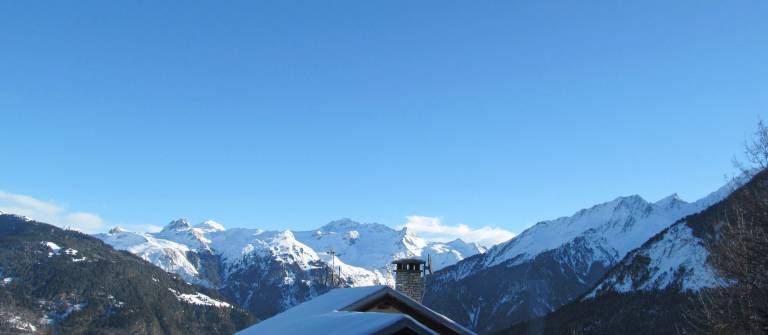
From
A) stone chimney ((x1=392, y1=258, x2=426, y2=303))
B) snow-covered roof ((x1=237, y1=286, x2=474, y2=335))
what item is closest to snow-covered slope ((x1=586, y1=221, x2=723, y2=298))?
stone chimney ((x1=392, y1=258, x2=426, y2=303))

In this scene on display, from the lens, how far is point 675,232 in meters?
195

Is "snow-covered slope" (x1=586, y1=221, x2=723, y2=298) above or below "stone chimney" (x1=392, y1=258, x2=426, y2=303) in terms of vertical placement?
above

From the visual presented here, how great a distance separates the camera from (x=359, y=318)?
1597 centimetres

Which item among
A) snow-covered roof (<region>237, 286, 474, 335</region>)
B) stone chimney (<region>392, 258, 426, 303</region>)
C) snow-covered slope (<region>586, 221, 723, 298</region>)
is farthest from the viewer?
snow-covered slope (<region>586, 221, 723, 298</region>)

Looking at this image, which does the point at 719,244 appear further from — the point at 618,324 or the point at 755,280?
the point at 618,324

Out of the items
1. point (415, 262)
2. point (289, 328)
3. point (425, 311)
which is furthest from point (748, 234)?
point (415, 262)

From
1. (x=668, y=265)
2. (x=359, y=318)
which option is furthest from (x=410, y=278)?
(x=668, y=265)

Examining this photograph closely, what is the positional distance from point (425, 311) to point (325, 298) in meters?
4.81

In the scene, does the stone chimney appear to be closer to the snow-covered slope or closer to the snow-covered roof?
the snow-covered roof

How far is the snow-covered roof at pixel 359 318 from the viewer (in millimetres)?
15149

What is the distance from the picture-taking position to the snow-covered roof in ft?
49.7

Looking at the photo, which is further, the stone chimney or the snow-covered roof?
the stone chimney

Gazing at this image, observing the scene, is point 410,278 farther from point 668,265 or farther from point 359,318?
point 668,265

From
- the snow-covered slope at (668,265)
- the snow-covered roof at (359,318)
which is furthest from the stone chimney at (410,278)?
the snow-covered slope at (668,265)
